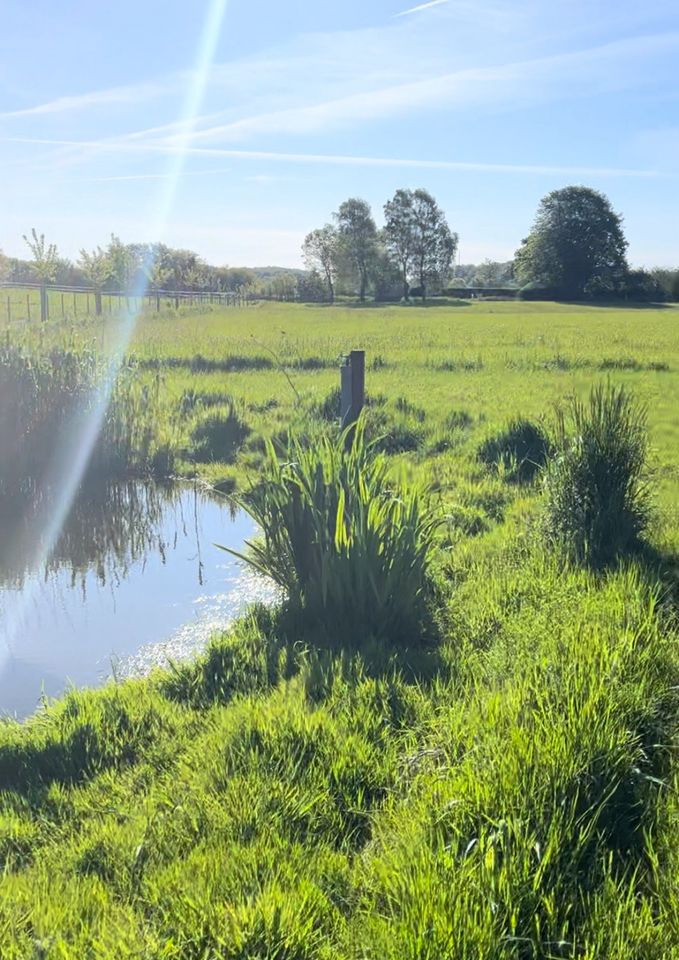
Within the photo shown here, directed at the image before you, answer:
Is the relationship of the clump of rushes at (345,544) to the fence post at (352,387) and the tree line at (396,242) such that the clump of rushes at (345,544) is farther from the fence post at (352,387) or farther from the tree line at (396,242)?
the tree line at (396,242)

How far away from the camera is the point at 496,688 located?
3.97 metres

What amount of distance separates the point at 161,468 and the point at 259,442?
1.45m

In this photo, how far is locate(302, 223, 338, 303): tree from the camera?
95.4 meters

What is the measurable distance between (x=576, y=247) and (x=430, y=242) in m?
17.8

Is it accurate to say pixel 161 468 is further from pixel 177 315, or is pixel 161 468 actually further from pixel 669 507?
pixel 177 315

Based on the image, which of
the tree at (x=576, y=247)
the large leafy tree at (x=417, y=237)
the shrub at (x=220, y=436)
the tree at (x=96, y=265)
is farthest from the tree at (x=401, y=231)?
the shrub at (x=220, y=436)

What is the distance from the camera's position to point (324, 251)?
9694cm

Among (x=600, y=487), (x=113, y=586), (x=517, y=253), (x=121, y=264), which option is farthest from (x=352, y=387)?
(x=517, y=253)

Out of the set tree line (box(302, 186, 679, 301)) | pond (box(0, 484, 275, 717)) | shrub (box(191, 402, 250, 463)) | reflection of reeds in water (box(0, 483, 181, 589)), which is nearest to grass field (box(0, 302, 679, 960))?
pond (box(0, 484, 275, 717))

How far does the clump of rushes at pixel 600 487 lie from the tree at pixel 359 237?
8889cm

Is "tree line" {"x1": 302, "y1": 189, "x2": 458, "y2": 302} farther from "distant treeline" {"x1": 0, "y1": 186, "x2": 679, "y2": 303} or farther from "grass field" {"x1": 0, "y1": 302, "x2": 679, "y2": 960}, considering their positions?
"grass field" {"x1": 0, "y1": 302, "x2": 679, "y2": 960}

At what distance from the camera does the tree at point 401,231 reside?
9431cm

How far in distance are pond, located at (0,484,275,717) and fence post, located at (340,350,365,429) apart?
163 centimetres

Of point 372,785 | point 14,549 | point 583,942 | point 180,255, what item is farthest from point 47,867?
point 180,255
